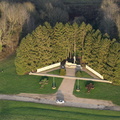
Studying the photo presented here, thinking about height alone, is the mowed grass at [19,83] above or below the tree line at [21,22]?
below

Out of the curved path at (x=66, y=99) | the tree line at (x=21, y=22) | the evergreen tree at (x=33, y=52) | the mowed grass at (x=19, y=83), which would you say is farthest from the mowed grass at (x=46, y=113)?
the tree line at (x=21, y=22)

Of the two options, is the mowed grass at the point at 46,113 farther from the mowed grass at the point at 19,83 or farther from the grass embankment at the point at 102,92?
the mowed grass at the point at 19,83

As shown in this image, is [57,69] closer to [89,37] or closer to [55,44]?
[55,44]

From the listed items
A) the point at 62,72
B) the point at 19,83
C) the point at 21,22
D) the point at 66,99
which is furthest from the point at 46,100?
the point at 21,22

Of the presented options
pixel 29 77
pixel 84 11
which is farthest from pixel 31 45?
pixel 84 11

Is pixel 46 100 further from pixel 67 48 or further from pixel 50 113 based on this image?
pixel 67 48

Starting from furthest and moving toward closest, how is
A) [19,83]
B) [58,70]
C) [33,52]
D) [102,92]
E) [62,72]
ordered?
[58,70] < [33,52] < [62,72] < [19,83] < [102,92]

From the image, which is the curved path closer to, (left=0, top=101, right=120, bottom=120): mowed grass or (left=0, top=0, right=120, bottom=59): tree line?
(left=0, top=101, right=120, bottom=120): mowed grass

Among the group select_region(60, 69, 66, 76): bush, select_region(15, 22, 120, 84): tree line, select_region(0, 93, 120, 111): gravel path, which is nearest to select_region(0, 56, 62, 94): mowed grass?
select_region(0, 93, 120, 111): gravel path
